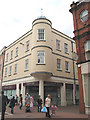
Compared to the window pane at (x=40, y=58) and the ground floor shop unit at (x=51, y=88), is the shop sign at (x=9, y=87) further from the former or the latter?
the window pane at (x=40, y=58)

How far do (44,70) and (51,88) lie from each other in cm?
365

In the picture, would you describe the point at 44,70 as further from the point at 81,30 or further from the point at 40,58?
the point at 81,30

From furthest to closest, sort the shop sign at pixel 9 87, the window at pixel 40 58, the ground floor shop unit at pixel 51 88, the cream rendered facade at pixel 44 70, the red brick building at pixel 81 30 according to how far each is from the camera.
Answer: the shop sign at pixel 9 87, the ground floor shop unit at pixel 51 88, the window at pixel 40 58, the cream rendered facade at pixel 44 70, the red brick building at pixel 81 30

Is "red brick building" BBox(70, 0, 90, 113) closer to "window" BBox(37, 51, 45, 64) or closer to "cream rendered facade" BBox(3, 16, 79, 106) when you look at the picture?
"cream rendered facade" BBox(3, 16, 79, 106)

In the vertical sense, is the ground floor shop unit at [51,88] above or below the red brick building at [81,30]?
below

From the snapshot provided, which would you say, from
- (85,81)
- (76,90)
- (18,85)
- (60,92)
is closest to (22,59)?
(18,85)

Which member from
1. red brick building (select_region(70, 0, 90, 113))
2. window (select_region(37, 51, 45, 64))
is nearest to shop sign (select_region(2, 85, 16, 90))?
window (select_region(37, 51, 45, 64))

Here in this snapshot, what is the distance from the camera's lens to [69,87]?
72.4 feet

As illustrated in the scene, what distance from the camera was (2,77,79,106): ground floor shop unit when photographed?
60.6 feet

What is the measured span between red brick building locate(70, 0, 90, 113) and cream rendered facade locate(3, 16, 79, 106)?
540 centimetres

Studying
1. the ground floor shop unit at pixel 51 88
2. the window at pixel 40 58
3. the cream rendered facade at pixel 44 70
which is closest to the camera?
the cream rendered facade at pixel 44 70

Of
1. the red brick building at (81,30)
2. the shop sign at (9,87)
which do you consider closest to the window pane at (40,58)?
the red brick building at (81,30)

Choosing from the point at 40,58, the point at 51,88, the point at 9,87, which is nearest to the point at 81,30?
the point at 40,58

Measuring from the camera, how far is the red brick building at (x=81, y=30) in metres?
12.6
